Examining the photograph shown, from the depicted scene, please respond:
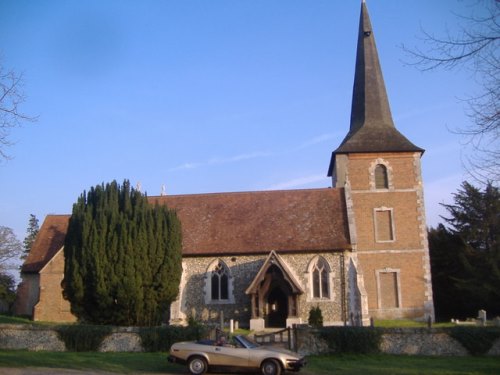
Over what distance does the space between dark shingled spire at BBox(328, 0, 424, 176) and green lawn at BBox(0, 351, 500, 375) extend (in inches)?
675

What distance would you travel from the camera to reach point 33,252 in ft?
102

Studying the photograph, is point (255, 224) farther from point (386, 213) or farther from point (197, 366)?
point (197, 366)

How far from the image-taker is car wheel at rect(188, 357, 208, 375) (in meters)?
12.6

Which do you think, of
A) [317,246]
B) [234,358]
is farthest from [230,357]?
[317,246]

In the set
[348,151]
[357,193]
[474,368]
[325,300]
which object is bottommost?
[474,368]

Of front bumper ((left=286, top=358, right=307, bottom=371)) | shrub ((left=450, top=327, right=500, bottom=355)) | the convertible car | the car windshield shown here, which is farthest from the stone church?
the convertible car

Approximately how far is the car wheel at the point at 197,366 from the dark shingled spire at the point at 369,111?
775 inches

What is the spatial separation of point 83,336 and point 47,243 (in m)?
16.4

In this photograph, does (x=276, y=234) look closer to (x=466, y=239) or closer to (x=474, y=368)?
(x=474, y=368)

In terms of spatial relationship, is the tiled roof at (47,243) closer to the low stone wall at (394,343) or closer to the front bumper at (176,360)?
the low stone wall at (394,343)

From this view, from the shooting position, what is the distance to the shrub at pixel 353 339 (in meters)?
15.6

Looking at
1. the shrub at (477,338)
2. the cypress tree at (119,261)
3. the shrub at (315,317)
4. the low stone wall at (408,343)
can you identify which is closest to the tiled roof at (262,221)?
the shrub at (315,317)

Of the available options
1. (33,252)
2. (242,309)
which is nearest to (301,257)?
(242,309)

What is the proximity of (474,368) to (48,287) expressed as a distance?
2228cm
